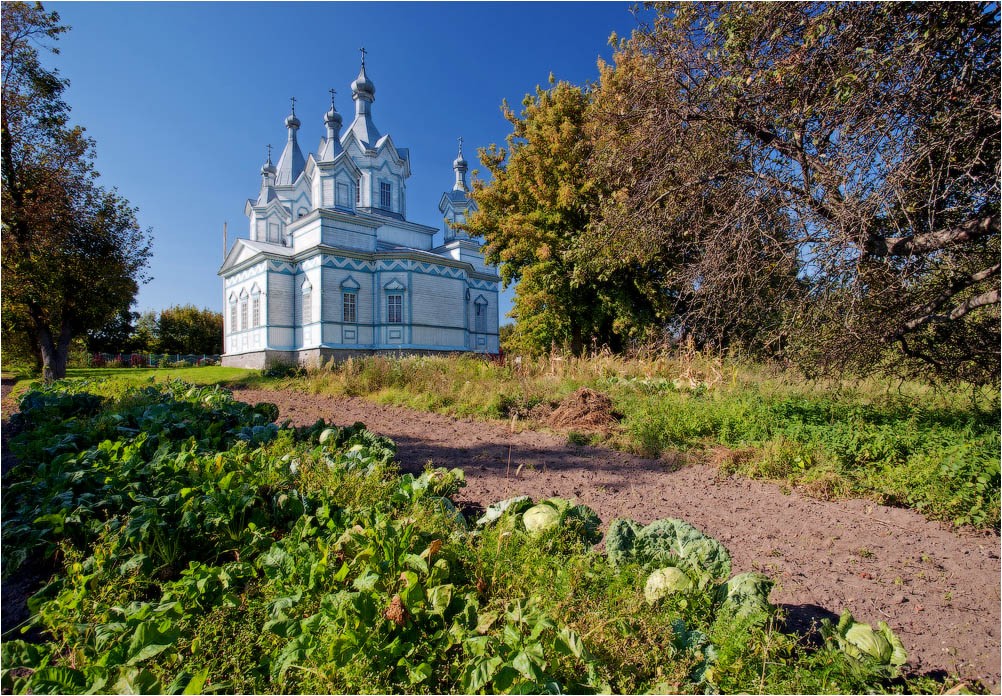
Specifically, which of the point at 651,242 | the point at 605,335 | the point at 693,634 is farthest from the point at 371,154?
the point at 693,634

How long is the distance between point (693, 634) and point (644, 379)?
25.2ft

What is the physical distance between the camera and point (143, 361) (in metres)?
32.8

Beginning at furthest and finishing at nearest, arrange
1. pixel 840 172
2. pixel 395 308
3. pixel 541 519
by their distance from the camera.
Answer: pixel 395 308 → pixel 840 172 → pixel 541 519

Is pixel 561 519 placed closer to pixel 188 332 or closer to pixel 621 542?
pixel 621 542

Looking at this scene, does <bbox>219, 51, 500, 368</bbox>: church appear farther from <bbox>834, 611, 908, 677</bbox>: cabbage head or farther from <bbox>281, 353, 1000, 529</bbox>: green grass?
<bbox>834, 611, 908, 677</bbox>: cabbage head

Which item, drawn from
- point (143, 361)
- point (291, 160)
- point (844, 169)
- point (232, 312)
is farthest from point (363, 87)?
point (844, 169)

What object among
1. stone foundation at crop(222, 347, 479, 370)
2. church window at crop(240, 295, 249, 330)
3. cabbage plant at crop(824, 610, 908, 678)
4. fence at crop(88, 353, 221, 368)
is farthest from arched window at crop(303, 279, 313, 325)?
cabbage plant at crop(824, 610, 908, 678)

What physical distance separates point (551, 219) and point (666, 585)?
12.8m

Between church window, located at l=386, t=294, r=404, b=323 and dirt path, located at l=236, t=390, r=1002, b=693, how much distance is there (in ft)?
62.0

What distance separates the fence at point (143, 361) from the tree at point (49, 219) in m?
16.3

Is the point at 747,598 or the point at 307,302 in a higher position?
the point at 307,302

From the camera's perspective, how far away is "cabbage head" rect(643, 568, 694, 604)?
2.14m

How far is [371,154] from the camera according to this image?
2792cm

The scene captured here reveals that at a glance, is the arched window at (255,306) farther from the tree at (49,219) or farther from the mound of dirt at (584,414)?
the mound of dirt at (584,414)
